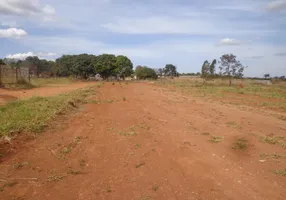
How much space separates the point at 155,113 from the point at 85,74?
48949 millimetres

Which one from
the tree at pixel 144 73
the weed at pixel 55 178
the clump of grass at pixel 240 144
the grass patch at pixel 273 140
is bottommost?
the weed at pixel 55 178

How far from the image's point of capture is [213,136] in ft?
22.3

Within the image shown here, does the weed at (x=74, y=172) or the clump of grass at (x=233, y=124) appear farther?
the clump of grass at (x=233, y=124)

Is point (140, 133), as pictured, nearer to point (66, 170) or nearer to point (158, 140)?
point (158, 140)

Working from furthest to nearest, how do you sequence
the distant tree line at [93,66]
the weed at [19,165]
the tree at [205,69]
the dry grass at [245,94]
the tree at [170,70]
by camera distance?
the tree at [170,70]
the distant tree line at [93,66]
the tree at [205,69]
the dry grass at [245,94]
the weed at [19,165]

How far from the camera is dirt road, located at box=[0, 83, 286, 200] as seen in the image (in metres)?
3.76

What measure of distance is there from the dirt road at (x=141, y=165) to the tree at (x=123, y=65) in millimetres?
50984

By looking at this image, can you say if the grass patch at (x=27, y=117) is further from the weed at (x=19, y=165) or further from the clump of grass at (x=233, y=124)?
the clump of grass at (x=233, y=124)

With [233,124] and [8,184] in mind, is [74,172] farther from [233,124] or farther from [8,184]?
[233,124]

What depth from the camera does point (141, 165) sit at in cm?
471

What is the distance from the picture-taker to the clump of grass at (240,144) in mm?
5923

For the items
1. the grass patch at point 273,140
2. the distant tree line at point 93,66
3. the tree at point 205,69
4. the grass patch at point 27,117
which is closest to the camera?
the grass patch at point 27,117

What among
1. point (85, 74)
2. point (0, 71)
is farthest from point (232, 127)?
point (85, 74)

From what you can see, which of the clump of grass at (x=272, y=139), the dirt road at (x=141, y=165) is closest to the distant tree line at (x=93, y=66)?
the dirt road at (x=141, y=165)
